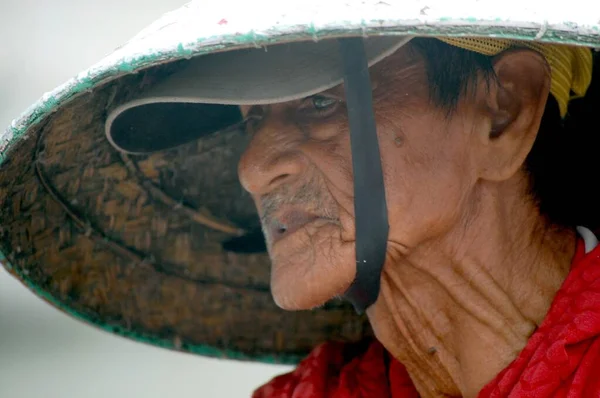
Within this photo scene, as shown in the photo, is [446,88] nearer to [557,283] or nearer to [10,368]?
[557,283]

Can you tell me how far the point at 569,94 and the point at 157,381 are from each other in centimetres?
247

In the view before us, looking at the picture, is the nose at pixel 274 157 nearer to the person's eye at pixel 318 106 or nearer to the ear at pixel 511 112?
the person's eye at pixel 318 106

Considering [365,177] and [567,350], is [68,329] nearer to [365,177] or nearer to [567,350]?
[365,177]

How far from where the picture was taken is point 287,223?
5.33ft

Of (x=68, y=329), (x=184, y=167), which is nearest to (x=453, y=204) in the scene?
(x=184, y=167)

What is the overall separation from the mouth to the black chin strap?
0.08 m

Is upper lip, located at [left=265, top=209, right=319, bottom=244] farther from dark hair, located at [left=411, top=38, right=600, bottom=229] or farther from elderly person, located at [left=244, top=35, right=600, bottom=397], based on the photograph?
dark hair, located at [left=411, top=38, right=600, bottom=229]

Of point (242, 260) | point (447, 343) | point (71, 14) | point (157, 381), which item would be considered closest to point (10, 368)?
point (157, 381)

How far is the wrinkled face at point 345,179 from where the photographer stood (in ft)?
5.19

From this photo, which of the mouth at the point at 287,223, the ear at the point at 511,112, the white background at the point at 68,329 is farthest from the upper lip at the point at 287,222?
the white background at the point at 68,329

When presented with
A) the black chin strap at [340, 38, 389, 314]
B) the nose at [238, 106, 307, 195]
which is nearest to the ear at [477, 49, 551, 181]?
the black chin strap at [340, 38, 389, 314]

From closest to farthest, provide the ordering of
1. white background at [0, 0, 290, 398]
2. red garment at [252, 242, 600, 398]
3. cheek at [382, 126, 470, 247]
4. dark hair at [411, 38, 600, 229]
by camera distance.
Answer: red garment at [252, 242, 600, 398], cheek at [382, 126, 470, 247], dark hair at [411, 38, 600, 229], white background at [0, 0, 290, 398]

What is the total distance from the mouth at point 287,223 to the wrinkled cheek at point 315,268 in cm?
2

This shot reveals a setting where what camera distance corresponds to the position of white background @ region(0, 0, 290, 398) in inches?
148
